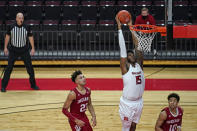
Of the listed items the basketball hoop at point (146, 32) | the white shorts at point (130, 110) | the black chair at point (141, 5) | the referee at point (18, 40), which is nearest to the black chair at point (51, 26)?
the black chair at point (141, 5)

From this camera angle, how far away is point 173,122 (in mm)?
6496

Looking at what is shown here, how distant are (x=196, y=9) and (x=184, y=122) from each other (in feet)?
31.0

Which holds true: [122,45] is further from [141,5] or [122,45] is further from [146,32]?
[141,5]

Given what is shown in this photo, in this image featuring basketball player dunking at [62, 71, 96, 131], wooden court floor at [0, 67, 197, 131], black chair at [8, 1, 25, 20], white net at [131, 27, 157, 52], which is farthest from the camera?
black chair at [8, 1, 25, 20]

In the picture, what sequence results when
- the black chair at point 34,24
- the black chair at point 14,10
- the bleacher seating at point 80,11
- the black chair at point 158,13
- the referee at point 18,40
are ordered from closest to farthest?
the referee at point 18,40 → the black chair at point 34,24 → the bleacher seating at point 80,11 → the black chair at point 158,13 → the black chair at point 14,10

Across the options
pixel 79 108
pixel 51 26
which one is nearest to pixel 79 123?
pixel 79 108

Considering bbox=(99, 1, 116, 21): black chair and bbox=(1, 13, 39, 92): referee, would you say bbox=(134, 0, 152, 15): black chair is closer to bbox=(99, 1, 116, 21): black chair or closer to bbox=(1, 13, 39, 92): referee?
bbox=(99, 1, 116, 21): black chair

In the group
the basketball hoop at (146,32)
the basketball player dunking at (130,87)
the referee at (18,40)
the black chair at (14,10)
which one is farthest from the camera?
the black chair at (14,10)

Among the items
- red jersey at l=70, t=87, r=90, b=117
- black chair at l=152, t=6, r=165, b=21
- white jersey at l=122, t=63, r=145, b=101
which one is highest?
black chair at l=152, t=6, r=165, b=21

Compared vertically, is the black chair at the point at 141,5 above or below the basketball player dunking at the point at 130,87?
above

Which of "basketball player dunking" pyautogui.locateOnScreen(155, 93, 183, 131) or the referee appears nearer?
"basketball player dunking" pyautogui.locateOnScreen(155, 93, 183, 131)

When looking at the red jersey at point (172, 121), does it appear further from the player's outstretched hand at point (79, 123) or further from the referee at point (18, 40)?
the referee at point (18, 40)

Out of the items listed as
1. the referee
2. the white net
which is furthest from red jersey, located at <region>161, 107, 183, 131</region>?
the referee

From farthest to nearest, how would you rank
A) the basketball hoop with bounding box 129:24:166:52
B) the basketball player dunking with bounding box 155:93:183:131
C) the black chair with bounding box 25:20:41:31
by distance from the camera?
the black chair with bounding box 25:20:41:31, the basketball hoop with bounding box 129:24:166:52, the basketball player dunking with bounding box 155:93:183:131
